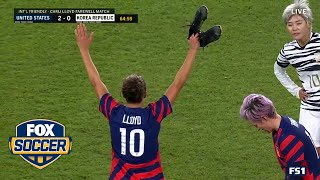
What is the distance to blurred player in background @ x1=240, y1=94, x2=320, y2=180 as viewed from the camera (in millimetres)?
5492

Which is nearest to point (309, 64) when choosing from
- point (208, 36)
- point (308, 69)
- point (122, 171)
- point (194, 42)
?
point (308, 69)

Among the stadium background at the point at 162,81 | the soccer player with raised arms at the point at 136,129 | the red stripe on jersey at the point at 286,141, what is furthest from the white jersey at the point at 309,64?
the red stripe on jersey at the point at 286,141

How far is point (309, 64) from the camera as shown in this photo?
781 cm

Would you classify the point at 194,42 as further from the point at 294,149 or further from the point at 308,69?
the point at 308,69

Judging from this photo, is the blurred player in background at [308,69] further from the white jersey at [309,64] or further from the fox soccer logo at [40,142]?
the fox soccer logo at [40,142]

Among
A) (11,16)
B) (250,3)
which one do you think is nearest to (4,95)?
(11,16)

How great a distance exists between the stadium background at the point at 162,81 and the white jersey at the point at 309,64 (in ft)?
4.23

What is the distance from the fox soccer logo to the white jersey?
3.06m

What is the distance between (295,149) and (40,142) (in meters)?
4.92

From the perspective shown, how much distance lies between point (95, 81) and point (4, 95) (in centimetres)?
467

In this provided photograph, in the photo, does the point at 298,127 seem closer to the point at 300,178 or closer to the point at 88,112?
the point at 300,178

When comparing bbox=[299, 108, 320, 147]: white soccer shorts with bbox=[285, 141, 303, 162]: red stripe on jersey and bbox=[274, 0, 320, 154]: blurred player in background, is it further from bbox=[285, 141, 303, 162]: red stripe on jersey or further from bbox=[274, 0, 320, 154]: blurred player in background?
bbox=[285, 141, 303, 162]: red stripe on jersey

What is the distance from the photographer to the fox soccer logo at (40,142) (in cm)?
931
